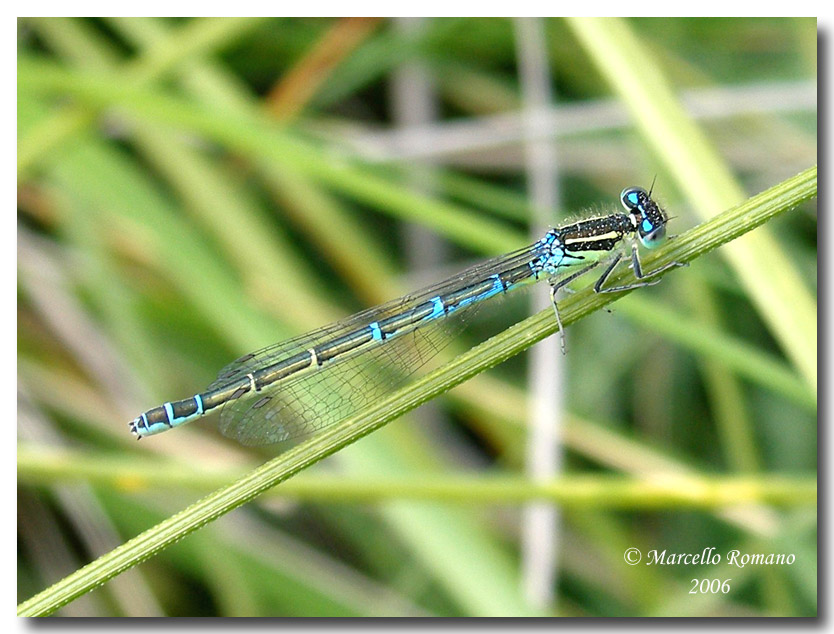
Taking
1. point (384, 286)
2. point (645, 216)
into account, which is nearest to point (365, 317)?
point (645, 216)

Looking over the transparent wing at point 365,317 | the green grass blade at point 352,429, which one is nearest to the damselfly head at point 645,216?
the transparent wing at point 365,317

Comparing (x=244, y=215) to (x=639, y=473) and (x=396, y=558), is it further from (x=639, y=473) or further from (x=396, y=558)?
(x=639, y=473)

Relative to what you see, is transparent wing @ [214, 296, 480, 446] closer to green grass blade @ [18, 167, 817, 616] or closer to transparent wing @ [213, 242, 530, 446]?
transparent wing @ [213, 242, 530, 446]

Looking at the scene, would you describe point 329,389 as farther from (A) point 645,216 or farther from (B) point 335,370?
(A) point 645,216

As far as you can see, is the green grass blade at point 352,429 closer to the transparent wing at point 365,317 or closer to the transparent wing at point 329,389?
the transparent wing at point 329,389

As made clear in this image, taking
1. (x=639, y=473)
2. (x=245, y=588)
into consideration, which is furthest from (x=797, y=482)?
(x=245, y=588)

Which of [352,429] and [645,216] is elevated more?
[645,216]
